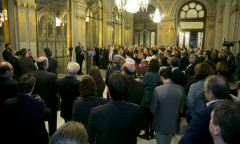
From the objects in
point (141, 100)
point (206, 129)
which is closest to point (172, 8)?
point (141, 100)

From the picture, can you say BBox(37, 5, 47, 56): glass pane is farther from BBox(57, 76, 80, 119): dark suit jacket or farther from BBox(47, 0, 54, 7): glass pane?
BBox(57, 76, 80, 119): dark suit jacket

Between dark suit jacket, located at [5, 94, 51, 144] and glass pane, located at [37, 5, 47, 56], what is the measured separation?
7.09m

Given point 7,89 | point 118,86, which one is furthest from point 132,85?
point 7,89

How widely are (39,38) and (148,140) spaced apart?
7191 mm

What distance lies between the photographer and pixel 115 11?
16344 mm

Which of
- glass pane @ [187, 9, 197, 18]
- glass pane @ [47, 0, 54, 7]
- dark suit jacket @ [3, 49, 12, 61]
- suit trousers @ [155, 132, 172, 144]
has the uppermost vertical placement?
glass pane @ [187, 9, 197, 18]

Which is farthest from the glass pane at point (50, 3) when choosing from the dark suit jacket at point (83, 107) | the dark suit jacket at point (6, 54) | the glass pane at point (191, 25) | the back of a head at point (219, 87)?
the glass pane at point (191, 25)

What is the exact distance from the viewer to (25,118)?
2.12 m

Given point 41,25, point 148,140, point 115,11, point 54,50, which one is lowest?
Answer: point 148,140

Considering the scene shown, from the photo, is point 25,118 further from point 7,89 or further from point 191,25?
point 191,25

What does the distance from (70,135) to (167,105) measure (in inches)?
79.1

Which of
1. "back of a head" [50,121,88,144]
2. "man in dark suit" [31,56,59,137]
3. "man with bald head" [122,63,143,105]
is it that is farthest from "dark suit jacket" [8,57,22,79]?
"back of a head" [50,121,88,144]

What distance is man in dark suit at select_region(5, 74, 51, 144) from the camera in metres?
2.13

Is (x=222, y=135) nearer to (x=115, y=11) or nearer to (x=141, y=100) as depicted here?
(x=141, y=100)
